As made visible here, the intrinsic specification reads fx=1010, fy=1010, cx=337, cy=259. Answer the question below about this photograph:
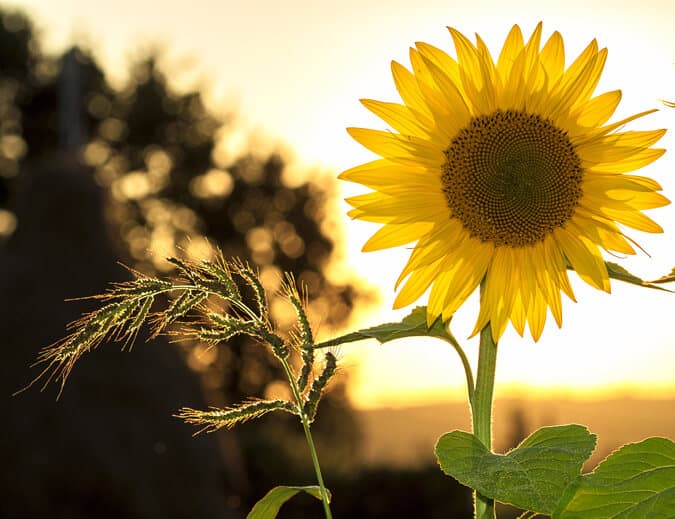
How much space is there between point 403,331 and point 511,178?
21.1 inches

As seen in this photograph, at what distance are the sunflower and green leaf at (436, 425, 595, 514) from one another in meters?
0.27

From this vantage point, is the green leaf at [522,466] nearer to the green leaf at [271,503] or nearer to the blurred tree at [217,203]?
the green leaf at [271,503]

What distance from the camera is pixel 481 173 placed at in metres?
2.12

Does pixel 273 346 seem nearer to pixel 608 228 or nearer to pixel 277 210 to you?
pixel 608 228

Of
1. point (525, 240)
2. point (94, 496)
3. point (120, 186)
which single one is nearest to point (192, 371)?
point (94, 496)

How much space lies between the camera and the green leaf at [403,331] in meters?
1.70

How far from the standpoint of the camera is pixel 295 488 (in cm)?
179

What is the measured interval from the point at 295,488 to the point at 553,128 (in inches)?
34.9

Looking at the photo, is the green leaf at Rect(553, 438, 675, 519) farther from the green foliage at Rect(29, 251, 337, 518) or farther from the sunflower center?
the sunflower center

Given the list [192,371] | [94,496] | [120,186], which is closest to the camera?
[94,496]

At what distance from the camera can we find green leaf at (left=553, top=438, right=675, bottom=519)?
4.84 feet

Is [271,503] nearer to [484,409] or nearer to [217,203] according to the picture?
[484,409]

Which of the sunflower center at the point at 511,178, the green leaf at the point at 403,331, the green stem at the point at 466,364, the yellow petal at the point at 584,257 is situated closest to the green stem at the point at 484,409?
the green stem at the point at 466,364

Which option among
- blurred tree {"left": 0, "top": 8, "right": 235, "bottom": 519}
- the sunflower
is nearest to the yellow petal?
the sunflower
